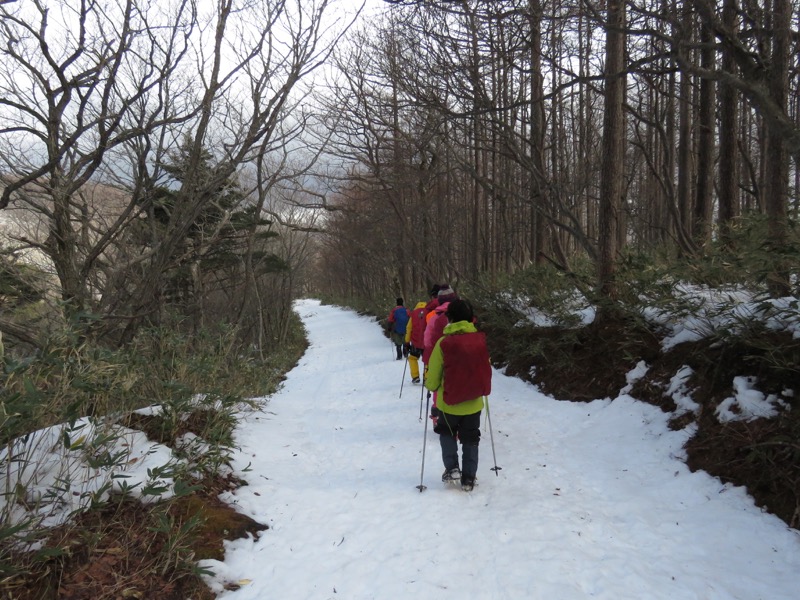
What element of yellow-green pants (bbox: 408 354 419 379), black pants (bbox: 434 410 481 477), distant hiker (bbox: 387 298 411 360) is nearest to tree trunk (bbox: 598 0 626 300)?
yellow-green pants (bbox: 408 354 419 379)

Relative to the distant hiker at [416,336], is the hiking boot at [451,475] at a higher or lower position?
lower

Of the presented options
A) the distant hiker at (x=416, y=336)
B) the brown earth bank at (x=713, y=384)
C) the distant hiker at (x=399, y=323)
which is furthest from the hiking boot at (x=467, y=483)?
the distant hiker at (x=399, y=323)

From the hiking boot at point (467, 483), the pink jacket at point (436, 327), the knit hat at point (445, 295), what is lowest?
the hiking boot at point (467, 483)

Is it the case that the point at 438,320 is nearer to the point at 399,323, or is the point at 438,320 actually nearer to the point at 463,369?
the point at 463,369

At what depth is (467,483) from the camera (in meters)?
4.66

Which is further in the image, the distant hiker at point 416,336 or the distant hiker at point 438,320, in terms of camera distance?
the distant hiker at point 416,336

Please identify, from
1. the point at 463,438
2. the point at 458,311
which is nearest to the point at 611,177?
the point at 458,311

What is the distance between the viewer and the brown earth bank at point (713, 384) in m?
3.84

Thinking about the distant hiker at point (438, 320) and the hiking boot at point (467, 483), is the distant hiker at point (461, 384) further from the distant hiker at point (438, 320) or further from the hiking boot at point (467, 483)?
the distant hiker at point (438, 320)

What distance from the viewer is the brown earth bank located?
384 cm

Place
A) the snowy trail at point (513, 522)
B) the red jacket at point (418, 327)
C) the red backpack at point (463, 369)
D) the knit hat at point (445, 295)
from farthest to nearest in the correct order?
the red jacket at point (418, 327)
the knit hat at point (445, 295)
the red backpack at point (463, 369)
the snowy trail at point (513, 522)

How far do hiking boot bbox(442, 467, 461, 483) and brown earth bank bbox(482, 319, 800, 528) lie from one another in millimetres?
2253

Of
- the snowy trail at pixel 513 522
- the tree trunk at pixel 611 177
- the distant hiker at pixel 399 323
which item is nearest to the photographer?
the snowy trail at pixel 513 522

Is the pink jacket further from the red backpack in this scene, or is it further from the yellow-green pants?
the yellow-green pants
